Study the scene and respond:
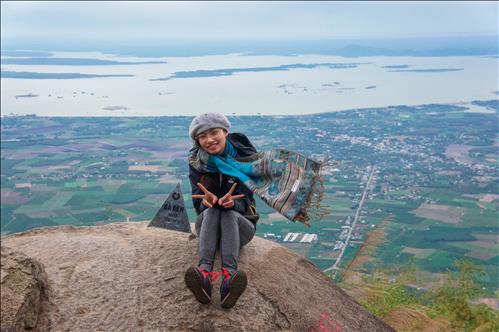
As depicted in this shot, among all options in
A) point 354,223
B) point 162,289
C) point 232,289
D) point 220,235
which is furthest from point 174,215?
point 354,223

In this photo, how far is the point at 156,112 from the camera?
2180 inches

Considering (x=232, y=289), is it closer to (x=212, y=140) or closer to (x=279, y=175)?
(x=279, y=175)

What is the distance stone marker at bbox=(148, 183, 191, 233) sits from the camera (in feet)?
20.2

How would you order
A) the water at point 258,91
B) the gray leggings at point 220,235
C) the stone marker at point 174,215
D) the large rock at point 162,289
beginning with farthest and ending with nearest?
the water at point 258,91, the stone marker at point 174,215, the gray leggings at point 220,235, the large rock at point 162,289

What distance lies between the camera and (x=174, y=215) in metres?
6.22

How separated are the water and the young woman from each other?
37.0 m

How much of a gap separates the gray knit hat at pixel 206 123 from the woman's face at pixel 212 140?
6 cm

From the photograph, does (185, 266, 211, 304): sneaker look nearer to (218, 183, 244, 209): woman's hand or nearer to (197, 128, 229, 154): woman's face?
(218, 183, 244, 209): woman's hand

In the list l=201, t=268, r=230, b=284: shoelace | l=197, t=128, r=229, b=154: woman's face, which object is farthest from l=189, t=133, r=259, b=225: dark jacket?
l=201, t=268, r=230, b=284: shoelace

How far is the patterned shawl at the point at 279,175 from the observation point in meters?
5.50

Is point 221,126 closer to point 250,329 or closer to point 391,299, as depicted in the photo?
point 250,329

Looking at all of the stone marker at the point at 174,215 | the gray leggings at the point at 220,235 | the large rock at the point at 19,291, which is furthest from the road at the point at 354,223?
the large rock at the point at 19,291

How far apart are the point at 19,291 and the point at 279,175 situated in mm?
2665

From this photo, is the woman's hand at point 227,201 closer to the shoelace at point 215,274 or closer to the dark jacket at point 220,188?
the dark jacket at point 220,188
